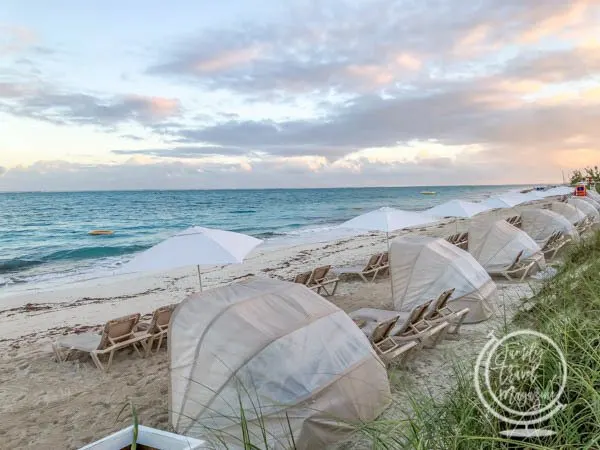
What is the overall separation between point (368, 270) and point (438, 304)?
4855 mm

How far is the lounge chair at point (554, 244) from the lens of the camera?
13.3 meters

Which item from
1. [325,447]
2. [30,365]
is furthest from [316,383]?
[30,365]

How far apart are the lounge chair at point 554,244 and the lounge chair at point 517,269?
7.39 feet

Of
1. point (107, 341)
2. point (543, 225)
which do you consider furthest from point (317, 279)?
point (543, 225)

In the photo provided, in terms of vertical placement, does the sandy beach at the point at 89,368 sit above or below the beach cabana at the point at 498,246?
below

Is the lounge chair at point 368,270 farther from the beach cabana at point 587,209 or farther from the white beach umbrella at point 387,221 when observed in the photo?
the beach cabana at point 587,209

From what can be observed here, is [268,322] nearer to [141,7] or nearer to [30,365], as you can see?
[30,365]

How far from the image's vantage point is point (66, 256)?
948 inches

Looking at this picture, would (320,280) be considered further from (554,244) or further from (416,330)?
(554,244)

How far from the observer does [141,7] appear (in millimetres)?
13047

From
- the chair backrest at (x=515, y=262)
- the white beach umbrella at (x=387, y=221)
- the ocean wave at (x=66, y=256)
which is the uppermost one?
the white beach umbrella at (x=387, y=221)

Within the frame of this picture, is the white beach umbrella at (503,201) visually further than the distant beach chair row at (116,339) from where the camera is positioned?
Yes

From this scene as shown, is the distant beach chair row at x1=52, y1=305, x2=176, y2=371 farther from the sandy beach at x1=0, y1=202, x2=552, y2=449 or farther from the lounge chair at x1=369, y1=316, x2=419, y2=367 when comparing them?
the lounge chair at x1=369, y1=316, x2=419, y2=367

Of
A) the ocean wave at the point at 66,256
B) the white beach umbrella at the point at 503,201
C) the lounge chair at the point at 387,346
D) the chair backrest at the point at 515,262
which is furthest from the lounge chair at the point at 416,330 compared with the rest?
the ocean wave at the point at 66,256
